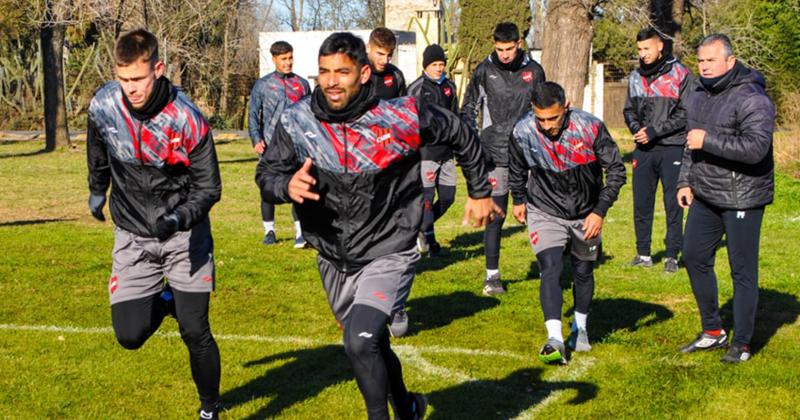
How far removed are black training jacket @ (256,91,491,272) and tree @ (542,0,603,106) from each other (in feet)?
56.7

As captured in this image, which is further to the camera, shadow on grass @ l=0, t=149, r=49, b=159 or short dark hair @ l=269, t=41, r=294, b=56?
shadow on grass @ l=0, t=149, r=49, b=159

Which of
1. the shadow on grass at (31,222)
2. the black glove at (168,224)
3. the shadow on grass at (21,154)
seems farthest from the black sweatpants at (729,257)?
the shadow on grass at (21,154)

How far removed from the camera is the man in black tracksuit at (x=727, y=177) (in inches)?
274

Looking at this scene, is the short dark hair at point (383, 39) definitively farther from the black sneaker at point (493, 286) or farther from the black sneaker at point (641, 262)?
the black sneaker at point (641, 262)

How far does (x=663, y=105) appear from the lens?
36.1 ft

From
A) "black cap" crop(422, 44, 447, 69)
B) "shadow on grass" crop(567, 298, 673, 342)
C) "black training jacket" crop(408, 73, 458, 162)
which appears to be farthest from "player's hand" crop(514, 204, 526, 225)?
"black cap" crop(422, 44, 447, 69)

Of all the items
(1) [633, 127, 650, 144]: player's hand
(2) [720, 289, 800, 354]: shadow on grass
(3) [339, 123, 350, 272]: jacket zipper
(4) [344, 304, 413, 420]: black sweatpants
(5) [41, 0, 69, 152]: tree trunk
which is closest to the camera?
(4) [344, 304, 413, 420]: black sweatpants

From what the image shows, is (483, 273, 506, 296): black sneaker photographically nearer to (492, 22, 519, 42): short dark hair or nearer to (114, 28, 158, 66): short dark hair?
(492, 22, 519, 42): short dark hair

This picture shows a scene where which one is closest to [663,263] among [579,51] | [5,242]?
[5,242]

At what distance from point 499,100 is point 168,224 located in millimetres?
5212

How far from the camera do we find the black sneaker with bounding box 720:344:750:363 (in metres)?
7.34

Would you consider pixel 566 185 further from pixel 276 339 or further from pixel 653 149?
pixel 653 149

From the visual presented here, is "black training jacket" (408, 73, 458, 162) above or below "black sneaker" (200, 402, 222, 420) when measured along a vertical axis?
above

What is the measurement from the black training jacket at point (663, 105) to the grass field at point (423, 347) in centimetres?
145
